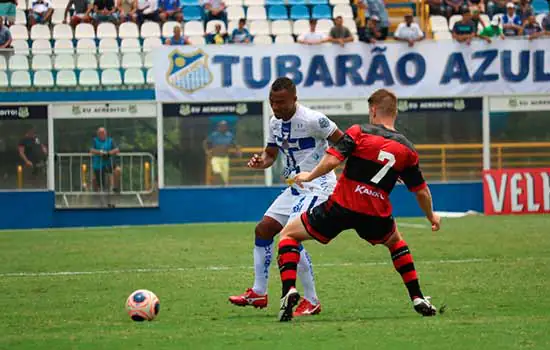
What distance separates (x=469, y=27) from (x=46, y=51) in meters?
10.7

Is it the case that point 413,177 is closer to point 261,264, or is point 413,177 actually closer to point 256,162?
point 256,162

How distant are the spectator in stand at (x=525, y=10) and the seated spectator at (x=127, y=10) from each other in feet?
33.3

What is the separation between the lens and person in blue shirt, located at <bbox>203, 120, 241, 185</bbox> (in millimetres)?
29578

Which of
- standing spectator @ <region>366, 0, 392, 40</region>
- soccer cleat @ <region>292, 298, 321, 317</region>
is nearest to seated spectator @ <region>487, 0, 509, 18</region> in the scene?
standing spectator @ <region>366, 0, 392, 40</region>

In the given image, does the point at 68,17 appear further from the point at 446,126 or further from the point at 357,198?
the point at 357,198

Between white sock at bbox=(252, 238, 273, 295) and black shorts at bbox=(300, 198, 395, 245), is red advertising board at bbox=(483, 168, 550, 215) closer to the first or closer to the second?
white sock at bbox=(252, 238, 273, 295)

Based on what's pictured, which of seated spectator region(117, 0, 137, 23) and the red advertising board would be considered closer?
the red advertising board

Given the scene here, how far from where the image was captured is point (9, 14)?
31.1 meters

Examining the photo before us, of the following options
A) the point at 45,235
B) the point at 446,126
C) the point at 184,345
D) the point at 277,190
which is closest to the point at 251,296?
the point at 184,345

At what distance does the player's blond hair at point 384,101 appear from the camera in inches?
386

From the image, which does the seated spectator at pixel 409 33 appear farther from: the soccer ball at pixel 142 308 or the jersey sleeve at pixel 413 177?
the soccer ball at pixel 142 308

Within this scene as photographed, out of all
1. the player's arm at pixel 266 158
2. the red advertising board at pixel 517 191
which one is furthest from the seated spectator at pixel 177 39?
the player's arm at pixel 266 158

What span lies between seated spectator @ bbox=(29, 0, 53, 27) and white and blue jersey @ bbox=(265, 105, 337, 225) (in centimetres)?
2106

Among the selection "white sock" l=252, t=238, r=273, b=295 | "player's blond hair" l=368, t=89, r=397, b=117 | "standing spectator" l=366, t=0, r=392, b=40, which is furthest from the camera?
"standing spectator" l=366, t=0, r=392, b=40
